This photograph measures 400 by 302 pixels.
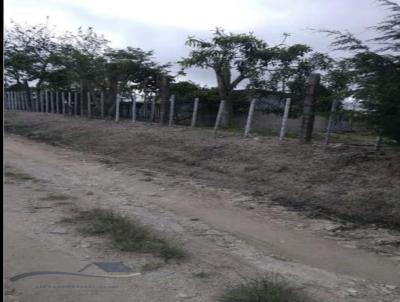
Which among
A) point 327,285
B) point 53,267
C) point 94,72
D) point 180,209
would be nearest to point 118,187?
point 180,209

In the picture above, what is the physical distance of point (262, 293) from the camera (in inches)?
182

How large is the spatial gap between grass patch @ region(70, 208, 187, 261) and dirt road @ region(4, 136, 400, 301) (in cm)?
18

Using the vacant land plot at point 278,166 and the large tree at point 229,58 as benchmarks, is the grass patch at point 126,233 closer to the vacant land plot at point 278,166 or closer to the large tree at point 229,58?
the vacant land plot at point 278,166

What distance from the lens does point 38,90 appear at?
111ft

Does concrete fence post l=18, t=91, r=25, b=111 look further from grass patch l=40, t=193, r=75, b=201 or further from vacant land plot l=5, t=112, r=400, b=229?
grass patch l=40, t=193, r=75, b=201

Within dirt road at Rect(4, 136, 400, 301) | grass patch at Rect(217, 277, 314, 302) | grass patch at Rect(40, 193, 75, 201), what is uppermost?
grass patch at Rect(217, 277, 314, 302)

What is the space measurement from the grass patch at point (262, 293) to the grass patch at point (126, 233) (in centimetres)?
109

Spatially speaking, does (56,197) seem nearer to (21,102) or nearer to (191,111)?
(191,111)

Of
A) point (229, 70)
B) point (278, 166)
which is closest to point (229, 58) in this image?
point (229, 70)

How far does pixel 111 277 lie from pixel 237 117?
18182 mm

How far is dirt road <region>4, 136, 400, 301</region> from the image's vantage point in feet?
16.2

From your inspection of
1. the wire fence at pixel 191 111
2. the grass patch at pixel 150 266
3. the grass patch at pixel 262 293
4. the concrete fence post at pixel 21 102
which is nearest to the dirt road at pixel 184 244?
the grass patch at pixel 150 266

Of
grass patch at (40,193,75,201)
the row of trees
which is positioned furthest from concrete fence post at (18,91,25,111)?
grass patch at (40,193,75,201)

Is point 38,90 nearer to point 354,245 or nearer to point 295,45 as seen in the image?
point 295,45
